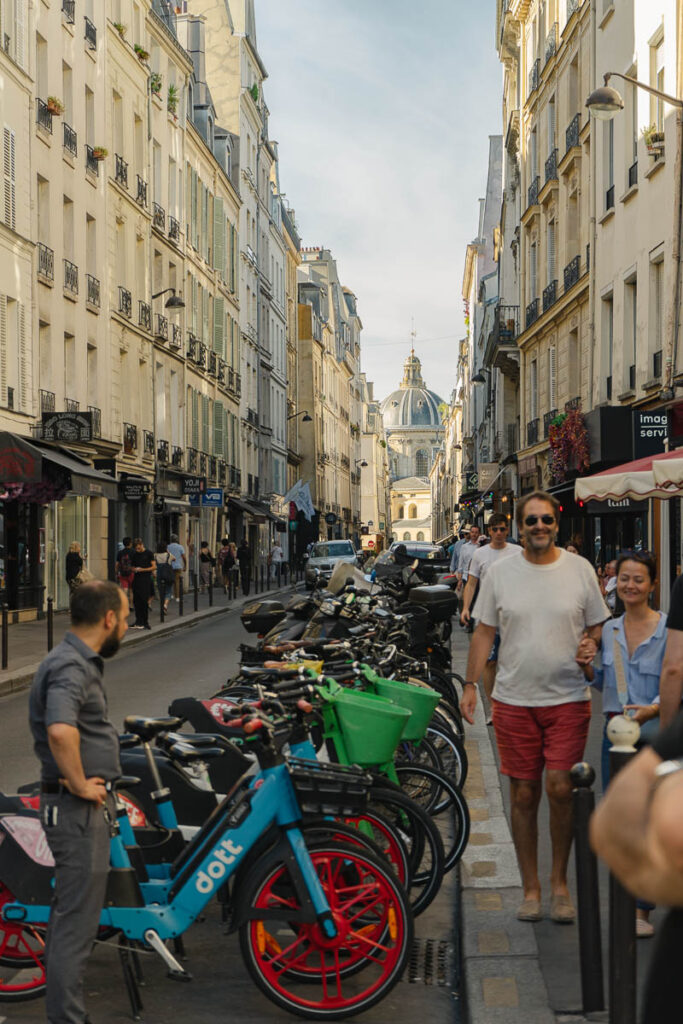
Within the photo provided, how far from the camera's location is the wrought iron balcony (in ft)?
113

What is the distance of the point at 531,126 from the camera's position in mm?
35531

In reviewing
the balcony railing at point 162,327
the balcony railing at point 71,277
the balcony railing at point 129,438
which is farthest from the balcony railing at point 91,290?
the balcony railing at point 162,327

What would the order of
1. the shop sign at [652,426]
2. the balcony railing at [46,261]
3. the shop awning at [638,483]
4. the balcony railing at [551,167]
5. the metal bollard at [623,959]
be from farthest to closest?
the balcony railing at [551,167] → the balcony railing at [46,261] → the shop sign at [652,426] → the shop awning at [638,483] → the metal bollard at [623,959]

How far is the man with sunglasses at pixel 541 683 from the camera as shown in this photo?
5.30 m

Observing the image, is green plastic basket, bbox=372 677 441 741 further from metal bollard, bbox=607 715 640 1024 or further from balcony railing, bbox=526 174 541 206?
balcony railing, bbox=526 174 541 206

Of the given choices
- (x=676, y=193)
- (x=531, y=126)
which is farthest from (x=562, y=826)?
(x=531, y=126)

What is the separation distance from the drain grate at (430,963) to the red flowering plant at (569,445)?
753 inches

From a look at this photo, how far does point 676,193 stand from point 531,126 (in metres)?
17.9

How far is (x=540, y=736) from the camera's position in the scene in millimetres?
5379

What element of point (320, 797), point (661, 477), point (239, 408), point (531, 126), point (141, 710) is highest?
point (531, 126)

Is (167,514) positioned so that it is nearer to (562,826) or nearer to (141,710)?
(141,710)

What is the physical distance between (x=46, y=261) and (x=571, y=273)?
12.0m

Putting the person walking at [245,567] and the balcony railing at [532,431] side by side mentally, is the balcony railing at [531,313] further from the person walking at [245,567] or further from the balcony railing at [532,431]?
the person walking at [245,567]

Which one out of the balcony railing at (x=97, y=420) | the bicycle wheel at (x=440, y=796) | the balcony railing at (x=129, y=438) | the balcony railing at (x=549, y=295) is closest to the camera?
Result: the bicycle wheel at (x=440, y=796)
